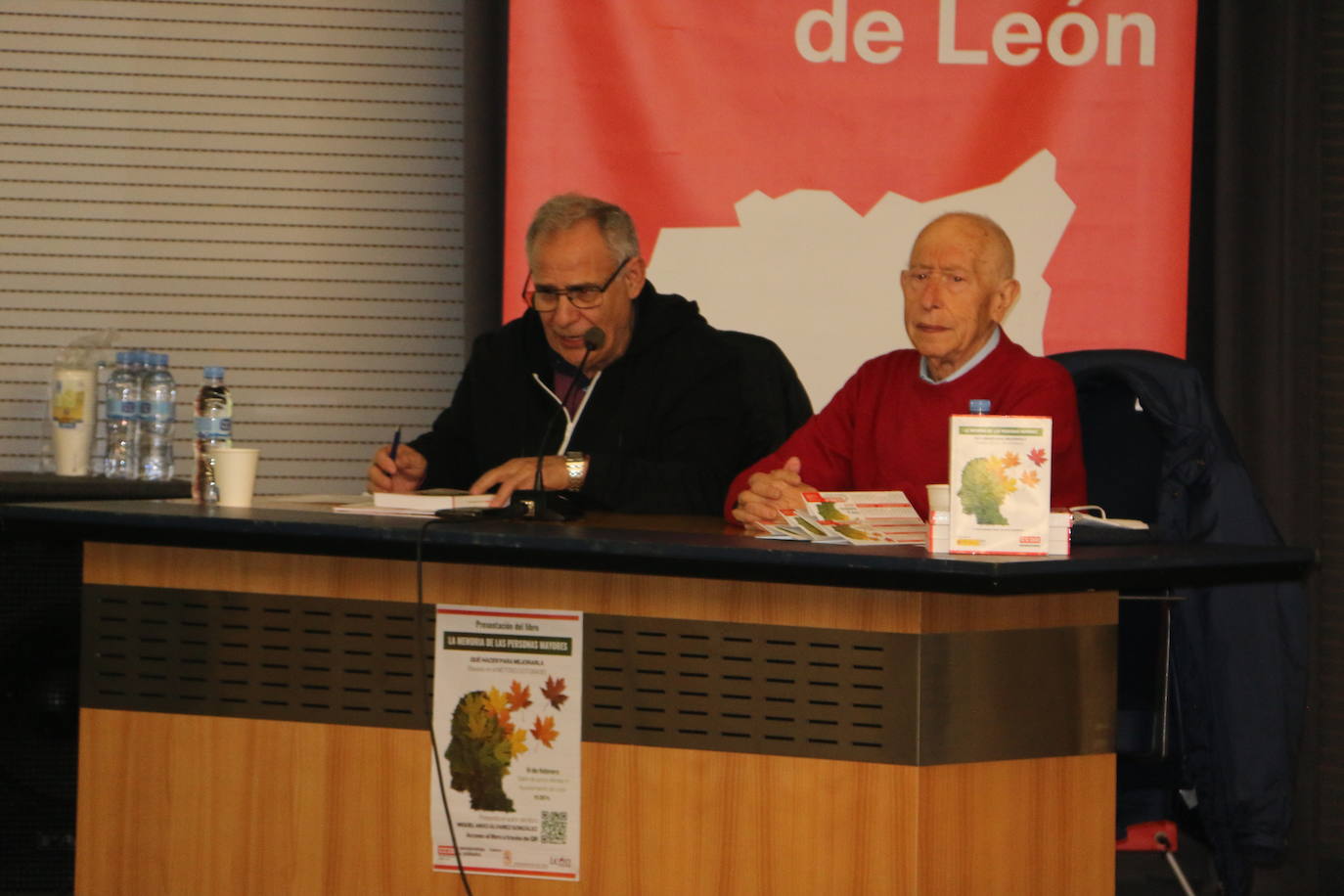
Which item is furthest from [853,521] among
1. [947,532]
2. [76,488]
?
[76,488]

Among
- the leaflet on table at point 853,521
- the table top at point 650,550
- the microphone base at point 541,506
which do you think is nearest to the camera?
the table top at point 650,550

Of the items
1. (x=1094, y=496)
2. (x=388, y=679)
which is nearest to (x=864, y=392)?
(x=1094, y=496)

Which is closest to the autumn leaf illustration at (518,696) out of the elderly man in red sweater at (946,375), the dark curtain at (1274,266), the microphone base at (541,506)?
the microphone base at (541,506)

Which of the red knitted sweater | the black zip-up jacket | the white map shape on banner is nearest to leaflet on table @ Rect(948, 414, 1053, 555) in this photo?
the red knitted sweater

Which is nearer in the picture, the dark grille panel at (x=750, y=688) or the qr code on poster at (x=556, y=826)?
the dark grille panel at (x=750, y=688)

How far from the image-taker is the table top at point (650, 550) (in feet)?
6.44

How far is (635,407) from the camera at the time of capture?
323 cm

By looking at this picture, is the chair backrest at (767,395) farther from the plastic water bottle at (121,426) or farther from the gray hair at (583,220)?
the plastic water bottle at (121,426)

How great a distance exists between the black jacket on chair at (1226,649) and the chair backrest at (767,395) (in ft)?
2.86

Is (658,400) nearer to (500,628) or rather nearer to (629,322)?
(629,322)

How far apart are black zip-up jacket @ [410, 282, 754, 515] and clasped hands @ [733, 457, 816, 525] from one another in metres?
0.50

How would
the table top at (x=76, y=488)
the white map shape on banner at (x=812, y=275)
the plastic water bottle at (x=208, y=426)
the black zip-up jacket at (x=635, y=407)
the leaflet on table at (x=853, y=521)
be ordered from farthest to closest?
the white map shape on banner at (x=812, y=275), the table top at (x=76, y=488), the black zip-up jacket at (x=635, y=407), the plastic water bottle at (x=208, y=426), the leaflet on table at (x=853, y=521)

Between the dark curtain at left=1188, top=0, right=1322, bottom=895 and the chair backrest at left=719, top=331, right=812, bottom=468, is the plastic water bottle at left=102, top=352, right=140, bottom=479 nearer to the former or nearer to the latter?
the chair backrest at left=719, top=331, right=812, bottom=468

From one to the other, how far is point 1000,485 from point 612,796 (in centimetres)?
73
